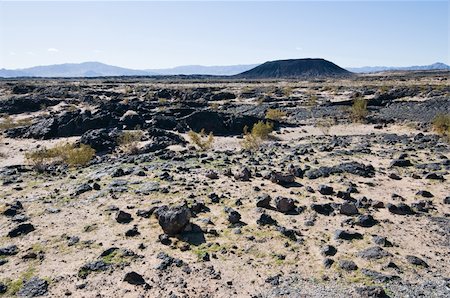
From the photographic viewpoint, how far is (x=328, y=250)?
1258 centimetres

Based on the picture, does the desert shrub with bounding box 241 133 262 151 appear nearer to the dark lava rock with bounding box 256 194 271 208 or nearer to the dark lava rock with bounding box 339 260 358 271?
the dark lava rock with bounding box 256 194 271 208

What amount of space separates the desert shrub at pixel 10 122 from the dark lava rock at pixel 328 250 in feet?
146

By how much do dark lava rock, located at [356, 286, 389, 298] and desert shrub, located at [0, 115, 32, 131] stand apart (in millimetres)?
46661

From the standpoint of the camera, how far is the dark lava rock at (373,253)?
40.0 ft

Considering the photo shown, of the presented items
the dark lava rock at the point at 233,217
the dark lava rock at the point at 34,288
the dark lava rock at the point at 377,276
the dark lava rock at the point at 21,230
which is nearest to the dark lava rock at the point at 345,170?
the dark lava rock at the point at 233,217

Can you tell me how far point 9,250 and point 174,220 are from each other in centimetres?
575

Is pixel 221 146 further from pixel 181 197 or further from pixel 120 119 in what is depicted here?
pixel 181 197

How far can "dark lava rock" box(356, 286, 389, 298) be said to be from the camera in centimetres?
1017

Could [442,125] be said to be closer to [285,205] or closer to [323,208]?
[323,208]

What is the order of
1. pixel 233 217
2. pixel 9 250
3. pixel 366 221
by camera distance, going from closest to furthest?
pixel 9 250 → pixel 366 221 → pixel 233 217

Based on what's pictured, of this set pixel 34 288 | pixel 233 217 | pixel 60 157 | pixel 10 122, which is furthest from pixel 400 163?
pixel 10 122

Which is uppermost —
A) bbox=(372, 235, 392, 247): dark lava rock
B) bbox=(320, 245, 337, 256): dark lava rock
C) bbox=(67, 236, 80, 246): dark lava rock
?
bbox=(372, 235, 392, 247): dark lava rock

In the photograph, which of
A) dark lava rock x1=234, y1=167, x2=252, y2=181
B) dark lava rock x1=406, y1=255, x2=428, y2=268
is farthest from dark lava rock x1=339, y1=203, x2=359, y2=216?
dark lava rock x1=234, y1=167, x2=252, y2=181

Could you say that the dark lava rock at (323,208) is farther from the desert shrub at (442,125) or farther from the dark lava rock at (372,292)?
the desert shrub at (442,125)
